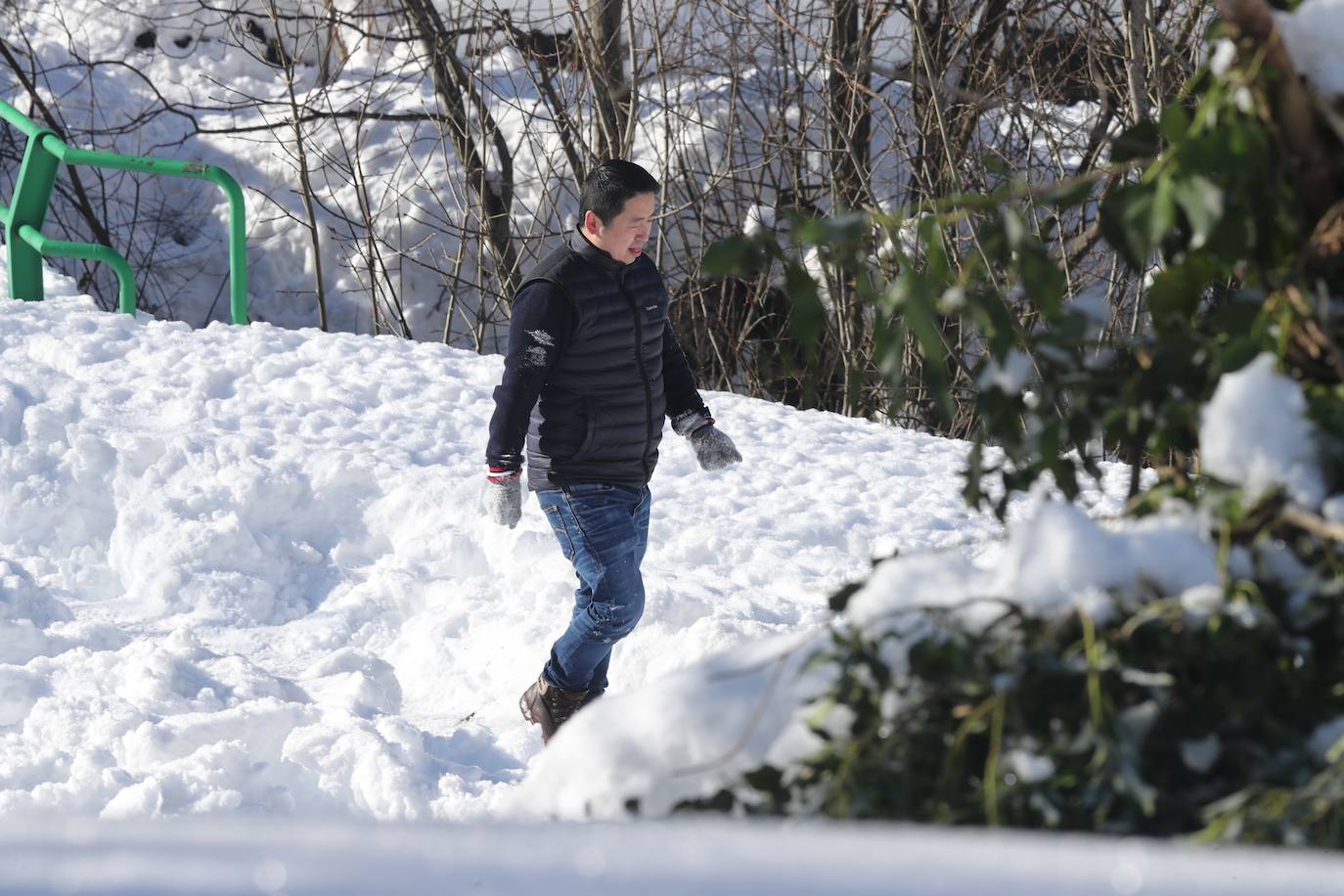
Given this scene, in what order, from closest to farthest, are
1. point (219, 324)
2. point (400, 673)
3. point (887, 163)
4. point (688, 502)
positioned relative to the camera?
point (400, 673) → point (688, 502) → point (219, 324) → point (887, 163)

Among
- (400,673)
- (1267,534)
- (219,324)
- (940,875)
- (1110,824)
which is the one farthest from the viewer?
(219,324)

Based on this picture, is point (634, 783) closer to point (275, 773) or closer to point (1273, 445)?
point (1273, 445)

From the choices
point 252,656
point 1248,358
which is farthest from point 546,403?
point 1248,358

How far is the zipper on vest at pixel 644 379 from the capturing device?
4.00 m

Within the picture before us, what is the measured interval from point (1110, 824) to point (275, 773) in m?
3.08

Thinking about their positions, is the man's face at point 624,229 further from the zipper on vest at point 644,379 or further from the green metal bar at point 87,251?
the green metal bar at point 87,251

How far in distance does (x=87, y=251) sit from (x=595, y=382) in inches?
165

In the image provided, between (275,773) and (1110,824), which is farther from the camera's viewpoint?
(275,773)

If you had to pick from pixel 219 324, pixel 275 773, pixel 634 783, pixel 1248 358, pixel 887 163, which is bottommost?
pixel 275 773

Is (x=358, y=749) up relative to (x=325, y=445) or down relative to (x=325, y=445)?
down

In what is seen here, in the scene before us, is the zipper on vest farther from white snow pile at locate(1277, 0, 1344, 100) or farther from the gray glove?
white snow pile at locate(1277, 0, 1344, 100)

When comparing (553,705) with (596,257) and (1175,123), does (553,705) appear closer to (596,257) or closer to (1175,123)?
(596,257)

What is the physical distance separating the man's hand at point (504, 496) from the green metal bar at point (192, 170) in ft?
12.5

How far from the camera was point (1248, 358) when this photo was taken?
1398mm
